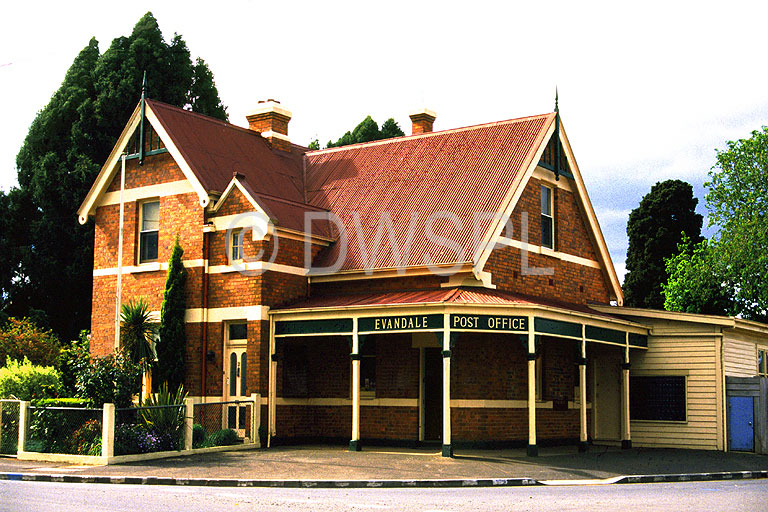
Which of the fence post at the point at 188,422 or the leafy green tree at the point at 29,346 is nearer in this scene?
the fence post at the point at 188,422

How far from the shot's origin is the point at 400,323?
65.4 feet

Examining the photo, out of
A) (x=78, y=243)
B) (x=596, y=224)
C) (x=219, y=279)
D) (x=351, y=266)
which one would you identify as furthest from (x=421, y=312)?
(x=78, y=243)

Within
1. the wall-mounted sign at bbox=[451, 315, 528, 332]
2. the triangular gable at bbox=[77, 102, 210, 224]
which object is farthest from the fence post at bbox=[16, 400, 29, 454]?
the wall-mounted sign at bbox=[451, 315, 528, 332]

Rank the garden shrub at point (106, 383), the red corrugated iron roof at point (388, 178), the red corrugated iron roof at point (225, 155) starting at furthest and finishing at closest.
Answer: the red corrugated iron roof at point (225, 155), the red corrugated iron roof at point (388, 178), the garden shrub at point (106, 383)

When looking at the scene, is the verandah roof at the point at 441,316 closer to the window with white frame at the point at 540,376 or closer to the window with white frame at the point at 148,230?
the window with white frame at the point at 540,376

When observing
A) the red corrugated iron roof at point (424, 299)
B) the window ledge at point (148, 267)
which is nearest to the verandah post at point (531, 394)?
the red corrugated iron roof at point (424, 299)

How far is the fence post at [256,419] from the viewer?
21781mm

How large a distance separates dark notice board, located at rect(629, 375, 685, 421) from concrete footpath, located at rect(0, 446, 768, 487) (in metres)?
2.93

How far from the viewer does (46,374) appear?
2241 cm

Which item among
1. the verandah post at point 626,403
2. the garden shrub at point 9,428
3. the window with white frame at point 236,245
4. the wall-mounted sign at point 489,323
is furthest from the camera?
the verandah post at point 626,403

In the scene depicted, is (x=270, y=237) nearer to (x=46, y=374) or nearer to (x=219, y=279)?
(x=219, y=279)

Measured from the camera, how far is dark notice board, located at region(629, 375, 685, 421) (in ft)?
78.5

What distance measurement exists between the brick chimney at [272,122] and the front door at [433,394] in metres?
9.21

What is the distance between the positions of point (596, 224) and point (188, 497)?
17.0 metres
